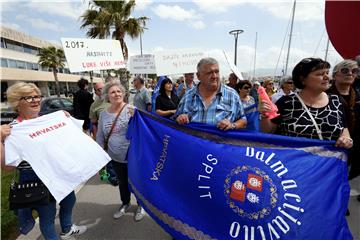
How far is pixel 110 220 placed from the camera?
3.34 m

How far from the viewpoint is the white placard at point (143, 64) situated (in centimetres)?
937

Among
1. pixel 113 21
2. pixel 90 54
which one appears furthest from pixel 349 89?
pixel 113 21

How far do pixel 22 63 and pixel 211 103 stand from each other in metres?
44.2

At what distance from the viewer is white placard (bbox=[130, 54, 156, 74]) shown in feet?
30.7

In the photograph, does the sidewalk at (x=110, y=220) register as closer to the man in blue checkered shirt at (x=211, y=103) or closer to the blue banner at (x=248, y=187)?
the blue banner at (x=248, y=187)

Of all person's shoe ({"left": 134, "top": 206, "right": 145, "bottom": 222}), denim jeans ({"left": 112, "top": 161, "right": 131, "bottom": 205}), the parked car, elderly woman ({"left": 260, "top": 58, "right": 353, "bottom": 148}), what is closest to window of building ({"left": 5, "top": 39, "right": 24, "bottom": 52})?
the parked car

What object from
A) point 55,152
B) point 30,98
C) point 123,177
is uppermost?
point 30,98

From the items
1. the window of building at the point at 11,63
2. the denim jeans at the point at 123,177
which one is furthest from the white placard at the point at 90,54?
the window of building at the point at 11,63

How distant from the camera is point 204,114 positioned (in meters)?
2.56

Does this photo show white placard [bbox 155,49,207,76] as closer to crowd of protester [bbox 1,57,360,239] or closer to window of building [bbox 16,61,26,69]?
crowd of protester [bbox 1,57,360,239]

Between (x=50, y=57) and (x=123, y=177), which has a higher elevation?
(x=50, y=57)

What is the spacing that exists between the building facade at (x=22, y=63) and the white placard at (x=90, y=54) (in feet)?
96.1

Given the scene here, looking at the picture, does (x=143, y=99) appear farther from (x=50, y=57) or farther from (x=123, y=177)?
(x=50, y=57)

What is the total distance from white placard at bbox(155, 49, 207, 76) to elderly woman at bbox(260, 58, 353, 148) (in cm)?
383
